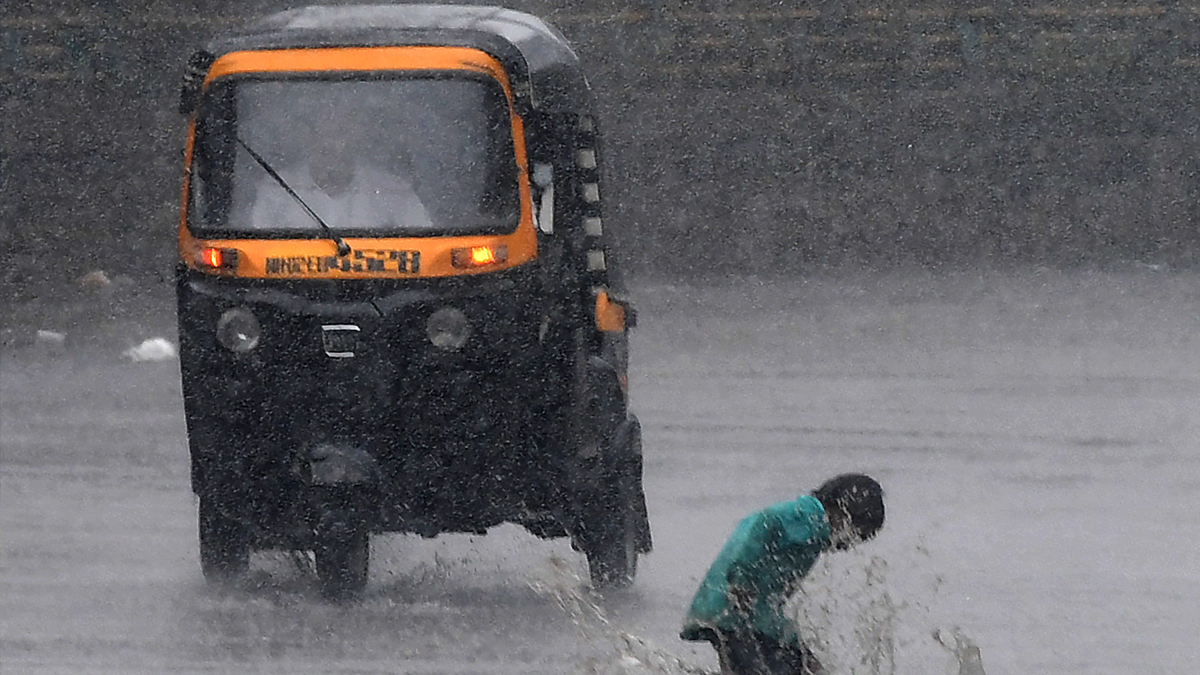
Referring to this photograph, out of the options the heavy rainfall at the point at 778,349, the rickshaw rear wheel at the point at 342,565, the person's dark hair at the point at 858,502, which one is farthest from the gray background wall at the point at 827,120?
the person's dark hair at the point at 858,502

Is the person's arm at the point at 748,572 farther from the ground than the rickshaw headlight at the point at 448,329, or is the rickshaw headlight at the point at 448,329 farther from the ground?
the rickshaw headlight at the point at 448,329

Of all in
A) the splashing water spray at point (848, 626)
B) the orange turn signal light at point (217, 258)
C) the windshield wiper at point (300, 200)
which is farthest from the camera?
the orange turn signal light at point (217, 258)

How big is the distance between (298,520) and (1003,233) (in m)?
17.9

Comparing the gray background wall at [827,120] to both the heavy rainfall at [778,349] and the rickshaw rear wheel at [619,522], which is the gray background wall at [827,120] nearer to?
the heavy rainfall at [778,349]

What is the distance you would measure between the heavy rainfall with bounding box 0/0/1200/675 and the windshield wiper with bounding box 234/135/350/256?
1.33 metres

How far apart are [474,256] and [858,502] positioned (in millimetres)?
3071

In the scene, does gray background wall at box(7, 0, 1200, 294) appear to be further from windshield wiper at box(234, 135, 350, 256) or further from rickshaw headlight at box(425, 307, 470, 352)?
rickshaw headlight at box(425, 307, 470, 352)

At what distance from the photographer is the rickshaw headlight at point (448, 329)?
8.77m

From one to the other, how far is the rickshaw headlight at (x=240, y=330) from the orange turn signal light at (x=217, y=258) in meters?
0.16

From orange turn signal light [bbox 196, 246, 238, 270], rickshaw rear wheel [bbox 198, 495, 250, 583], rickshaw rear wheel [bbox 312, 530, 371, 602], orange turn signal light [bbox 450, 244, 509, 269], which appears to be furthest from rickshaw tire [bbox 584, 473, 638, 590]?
orange turn signal light [bbox 196, 246, 238, 270]

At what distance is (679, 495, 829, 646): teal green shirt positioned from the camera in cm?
594

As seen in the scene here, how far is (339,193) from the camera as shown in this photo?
8812 millimetres

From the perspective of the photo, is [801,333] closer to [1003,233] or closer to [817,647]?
[1003,233]

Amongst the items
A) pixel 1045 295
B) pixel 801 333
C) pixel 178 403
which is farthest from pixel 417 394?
pixel 1045 295
